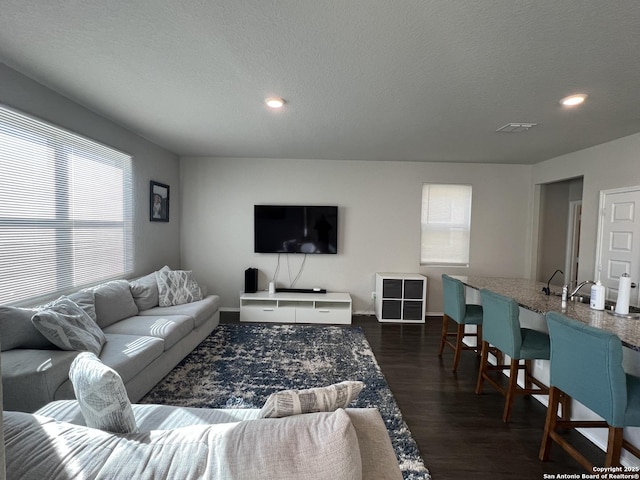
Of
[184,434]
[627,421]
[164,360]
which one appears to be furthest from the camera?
[164,360]

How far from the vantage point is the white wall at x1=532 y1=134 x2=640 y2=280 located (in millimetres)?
3150

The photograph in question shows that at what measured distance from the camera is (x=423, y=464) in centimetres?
176

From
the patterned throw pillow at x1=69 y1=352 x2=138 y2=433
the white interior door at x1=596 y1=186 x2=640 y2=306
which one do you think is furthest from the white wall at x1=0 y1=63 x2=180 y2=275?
the white interior door at x1=596 y1=186 x2=640 y2=306

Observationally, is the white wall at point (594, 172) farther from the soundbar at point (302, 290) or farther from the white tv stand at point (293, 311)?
the soundbar at point (302, 290)

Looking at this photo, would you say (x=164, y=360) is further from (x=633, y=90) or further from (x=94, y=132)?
(x=633, y=90)

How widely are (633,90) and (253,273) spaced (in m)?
4.45

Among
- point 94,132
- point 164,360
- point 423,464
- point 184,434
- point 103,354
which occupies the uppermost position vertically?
point 94,132

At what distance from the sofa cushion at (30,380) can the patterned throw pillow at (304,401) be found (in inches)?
59.5

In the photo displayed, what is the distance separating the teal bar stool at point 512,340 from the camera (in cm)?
215

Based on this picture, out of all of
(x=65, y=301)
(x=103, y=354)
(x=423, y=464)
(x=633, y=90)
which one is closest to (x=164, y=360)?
(x=103, y=354)

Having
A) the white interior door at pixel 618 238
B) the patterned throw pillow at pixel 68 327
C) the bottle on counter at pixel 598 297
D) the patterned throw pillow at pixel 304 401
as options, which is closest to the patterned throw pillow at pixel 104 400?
the patterned throw pillow at pixel 304 401

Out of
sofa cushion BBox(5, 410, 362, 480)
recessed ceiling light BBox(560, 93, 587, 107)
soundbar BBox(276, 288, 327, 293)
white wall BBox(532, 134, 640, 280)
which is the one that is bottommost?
soundbar BBox(276, 288, 327, 293)

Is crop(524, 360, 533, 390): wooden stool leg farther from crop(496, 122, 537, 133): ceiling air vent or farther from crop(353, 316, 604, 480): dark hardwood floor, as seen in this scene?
crop(496, 122, 537, 133): ceiling air vent

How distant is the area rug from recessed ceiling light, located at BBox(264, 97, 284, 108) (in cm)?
250
